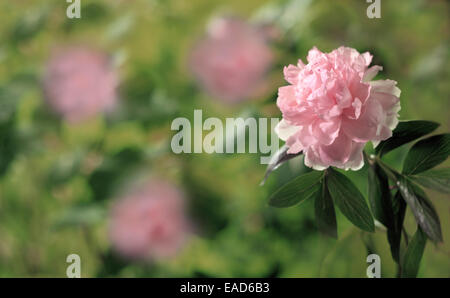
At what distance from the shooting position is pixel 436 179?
268mm

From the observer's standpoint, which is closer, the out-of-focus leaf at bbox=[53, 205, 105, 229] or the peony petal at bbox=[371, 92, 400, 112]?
the peony petal at bbox=[371, 92, 400, 112]

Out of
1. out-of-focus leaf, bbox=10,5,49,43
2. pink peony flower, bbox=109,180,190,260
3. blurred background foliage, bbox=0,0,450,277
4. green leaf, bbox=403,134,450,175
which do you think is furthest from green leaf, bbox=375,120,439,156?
out-of-focus leaf, bbox=10,5,49,43

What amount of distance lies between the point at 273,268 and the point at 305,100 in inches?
15.8

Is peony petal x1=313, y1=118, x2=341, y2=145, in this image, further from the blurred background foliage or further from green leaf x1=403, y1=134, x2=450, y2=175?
the blurred background foliage

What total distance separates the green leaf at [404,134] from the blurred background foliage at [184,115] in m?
0.26

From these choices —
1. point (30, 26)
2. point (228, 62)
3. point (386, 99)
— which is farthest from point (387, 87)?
point (30, 26)

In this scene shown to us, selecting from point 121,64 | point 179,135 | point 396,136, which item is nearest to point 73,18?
point 121,64

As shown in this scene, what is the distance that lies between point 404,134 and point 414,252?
64 mm

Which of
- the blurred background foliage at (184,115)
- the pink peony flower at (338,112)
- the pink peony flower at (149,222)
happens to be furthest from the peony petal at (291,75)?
the pink peony flower at (149,222)

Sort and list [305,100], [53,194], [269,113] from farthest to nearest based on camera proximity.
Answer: [53,194]
[269,113]
[305,100]

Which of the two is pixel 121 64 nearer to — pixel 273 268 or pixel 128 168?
pixel 128 168

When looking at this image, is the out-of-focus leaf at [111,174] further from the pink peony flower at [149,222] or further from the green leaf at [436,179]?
the green leaf at [436,179]

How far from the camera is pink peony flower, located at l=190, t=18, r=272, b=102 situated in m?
0.61
